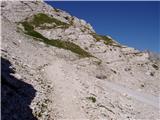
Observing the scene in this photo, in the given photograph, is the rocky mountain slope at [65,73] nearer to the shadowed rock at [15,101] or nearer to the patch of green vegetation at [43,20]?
the shadowed rock at [15,101]

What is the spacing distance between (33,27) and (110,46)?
95.4 ft

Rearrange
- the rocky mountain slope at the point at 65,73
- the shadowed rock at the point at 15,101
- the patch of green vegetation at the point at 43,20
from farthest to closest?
1. the patch of green vegetation at the point at 43,20
2. the rocky mountain slope at the point at 65,73
3. the shadowed rock at the point at 15,101

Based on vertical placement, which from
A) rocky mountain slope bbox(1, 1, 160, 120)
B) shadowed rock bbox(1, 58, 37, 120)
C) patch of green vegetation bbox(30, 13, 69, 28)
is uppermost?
patch of green vegetation bbox(30, 13, 69, 28)

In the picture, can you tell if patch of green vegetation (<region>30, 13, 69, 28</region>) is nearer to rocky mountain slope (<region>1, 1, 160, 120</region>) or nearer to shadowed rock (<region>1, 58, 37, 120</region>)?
rocky mountain slope (<region>1, 1, 160, 120</region>)

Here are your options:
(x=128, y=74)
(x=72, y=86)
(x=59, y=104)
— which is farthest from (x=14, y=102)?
(x=128, y=74)

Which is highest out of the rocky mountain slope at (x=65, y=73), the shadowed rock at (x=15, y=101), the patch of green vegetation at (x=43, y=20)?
the patch of green vegetation at (x=43, y=20)

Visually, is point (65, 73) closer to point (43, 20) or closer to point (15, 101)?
point (15, 101)

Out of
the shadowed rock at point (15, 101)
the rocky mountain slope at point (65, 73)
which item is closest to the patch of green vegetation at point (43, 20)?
the rocky mountain slope at point (65, 73)

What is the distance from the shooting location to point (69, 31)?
3967 inches

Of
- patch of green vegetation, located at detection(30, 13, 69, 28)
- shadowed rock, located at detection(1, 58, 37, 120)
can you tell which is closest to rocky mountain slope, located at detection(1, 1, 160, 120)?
shadowed rock, located at detection(1, 58, 37, 120)

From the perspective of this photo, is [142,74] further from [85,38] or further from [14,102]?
[14,102]

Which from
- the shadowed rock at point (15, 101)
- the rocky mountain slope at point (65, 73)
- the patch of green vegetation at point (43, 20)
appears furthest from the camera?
the patch of green vegetation at point (43, 20)

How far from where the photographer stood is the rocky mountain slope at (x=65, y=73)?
28681 millimetres

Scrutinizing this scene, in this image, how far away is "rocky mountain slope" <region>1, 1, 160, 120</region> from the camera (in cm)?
2868
